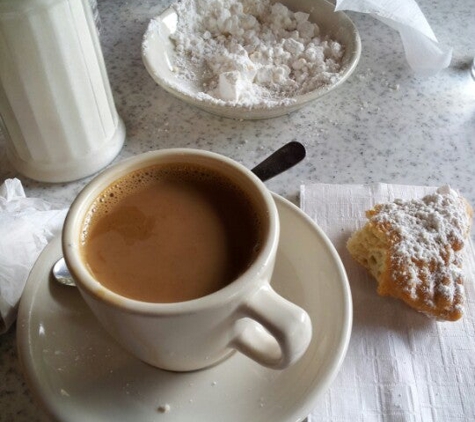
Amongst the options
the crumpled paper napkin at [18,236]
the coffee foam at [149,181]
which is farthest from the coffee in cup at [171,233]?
the crumpled paper napkin at [18,236]

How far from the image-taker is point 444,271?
1.89ft

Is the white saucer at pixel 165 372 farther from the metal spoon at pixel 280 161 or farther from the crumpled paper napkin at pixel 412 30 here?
the crumpled paper napkin at pixel 412 30

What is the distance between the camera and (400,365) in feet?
1.79

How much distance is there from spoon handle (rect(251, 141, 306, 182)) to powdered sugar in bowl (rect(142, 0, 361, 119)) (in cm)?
9

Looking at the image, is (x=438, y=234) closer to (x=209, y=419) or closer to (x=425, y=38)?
(x=209, y=419)

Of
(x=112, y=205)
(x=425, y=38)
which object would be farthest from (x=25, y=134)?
(x=425, y=38)

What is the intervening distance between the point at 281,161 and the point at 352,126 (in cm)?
19

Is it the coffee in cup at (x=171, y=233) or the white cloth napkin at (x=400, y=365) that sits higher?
the coffee in cup at (x=171, y=233)

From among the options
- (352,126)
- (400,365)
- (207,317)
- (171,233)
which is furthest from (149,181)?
(352,126)

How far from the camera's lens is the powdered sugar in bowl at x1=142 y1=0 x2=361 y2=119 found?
80 centimetres

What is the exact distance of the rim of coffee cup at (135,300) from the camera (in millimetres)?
422

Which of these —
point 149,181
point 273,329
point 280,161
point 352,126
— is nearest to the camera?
point 273,329

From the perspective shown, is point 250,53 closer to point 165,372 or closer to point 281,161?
point 281,161

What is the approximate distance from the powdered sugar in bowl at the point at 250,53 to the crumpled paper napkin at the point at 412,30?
0.14ft
